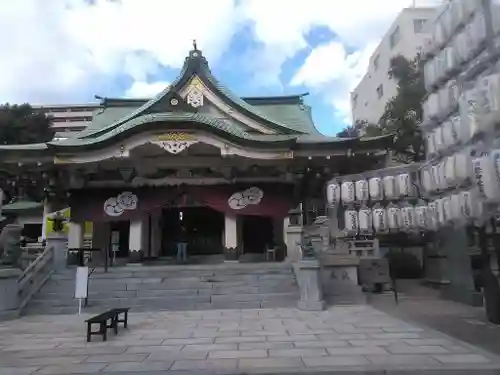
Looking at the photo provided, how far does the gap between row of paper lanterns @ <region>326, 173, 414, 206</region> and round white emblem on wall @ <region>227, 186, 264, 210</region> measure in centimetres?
391

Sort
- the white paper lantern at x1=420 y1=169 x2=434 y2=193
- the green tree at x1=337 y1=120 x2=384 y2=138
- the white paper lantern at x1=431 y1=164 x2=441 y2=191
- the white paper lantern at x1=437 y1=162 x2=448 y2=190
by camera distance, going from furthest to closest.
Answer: the green tree at x1=337 y1=120 x2=384 y2=138
the white paper lantern at x1=420 y1=169 x2=434 y2=193
the white paper lantern at x1=431 y1=164 x2=441 y2=191
the white paper lantern at x1=437 y1=162 x2=448 y2=190

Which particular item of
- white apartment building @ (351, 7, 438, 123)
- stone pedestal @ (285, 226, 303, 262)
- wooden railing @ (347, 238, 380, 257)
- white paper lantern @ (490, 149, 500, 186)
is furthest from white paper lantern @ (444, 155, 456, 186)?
white apartment building @ (351, 7, 438, 123)

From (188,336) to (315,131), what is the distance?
1372 centimetres

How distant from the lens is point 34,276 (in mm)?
12836

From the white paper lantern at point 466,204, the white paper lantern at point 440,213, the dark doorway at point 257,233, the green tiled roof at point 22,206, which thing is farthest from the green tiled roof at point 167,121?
the green tiled roof at point 22,206

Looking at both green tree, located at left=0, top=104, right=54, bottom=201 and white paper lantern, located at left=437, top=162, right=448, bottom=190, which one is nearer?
white paper lantern, located at left=437, top=162, right=448, bottom=190

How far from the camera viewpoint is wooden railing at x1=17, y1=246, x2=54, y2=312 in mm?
11847

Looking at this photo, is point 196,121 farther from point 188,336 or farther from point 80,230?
point 188,336

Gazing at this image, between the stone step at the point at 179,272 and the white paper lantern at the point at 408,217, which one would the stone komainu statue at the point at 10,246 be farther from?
the white paper lantern at the point at 408,217

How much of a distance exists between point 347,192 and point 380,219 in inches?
53.4

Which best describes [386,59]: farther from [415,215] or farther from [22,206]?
[22,206]

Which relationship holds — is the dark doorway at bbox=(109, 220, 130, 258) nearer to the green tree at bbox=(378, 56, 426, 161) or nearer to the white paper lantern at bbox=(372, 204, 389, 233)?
the white paper lantern at bbox=(372, 204, 389, 233)

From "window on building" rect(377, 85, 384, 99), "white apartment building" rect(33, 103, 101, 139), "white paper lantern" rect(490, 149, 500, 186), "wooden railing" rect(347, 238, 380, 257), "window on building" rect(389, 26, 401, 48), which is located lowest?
"wooden railing" rect(347, 238, 380, 257)

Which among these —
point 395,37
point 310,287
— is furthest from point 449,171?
point 395,37
